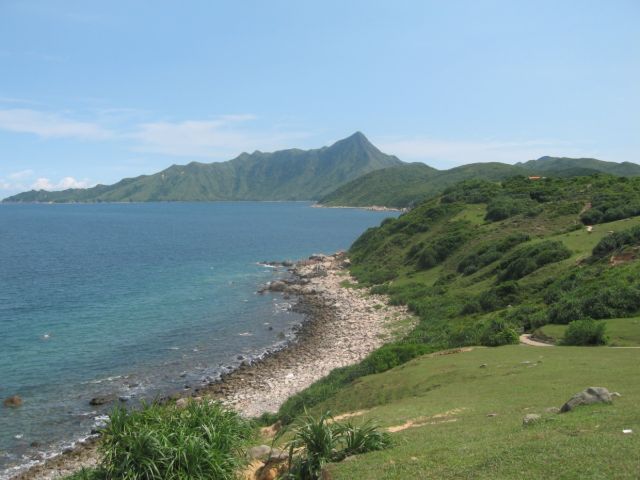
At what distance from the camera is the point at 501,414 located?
16.7m

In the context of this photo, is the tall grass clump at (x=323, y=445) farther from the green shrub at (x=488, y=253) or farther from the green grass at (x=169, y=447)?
the green shrub at (x=488, y=253)

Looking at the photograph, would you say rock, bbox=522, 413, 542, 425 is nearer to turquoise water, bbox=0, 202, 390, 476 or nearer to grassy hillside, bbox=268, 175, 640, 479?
grassy hillside, bbox=268, 175, 640, 479

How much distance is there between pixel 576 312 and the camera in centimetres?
3200

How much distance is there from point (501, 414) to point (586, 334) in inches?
534

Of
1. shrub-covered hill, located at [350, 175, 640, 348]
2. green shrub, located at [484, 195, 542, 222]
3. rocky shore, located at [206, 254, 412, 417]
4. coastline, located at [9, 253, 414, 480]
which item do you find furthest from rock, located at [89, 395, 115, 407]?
green shrub, located at [484, 195, 542, 222]

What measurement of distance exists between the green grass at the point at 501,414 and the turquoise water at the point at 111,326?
17.5 metres

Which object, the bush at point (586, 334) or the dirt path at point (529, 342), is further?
the dirt path at point (529, 342)

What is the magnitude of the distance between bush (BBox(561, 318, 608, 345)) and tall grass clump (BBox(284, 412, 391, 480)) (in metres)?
18.2

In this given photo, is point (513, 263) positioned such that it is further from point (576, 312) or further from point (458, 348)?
point (458, 348)

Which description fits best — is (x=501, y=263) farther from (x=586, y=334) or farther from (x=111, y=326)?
(x=111, y=326)

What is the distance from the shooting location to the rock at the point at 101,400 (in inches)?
1326

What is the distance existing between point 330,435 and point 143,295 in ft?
195

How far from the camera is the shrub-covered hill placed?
34469 mm

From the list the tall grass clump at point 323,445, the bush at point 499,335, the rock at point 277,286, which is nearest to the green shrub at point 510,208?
the rock at point 277,286
